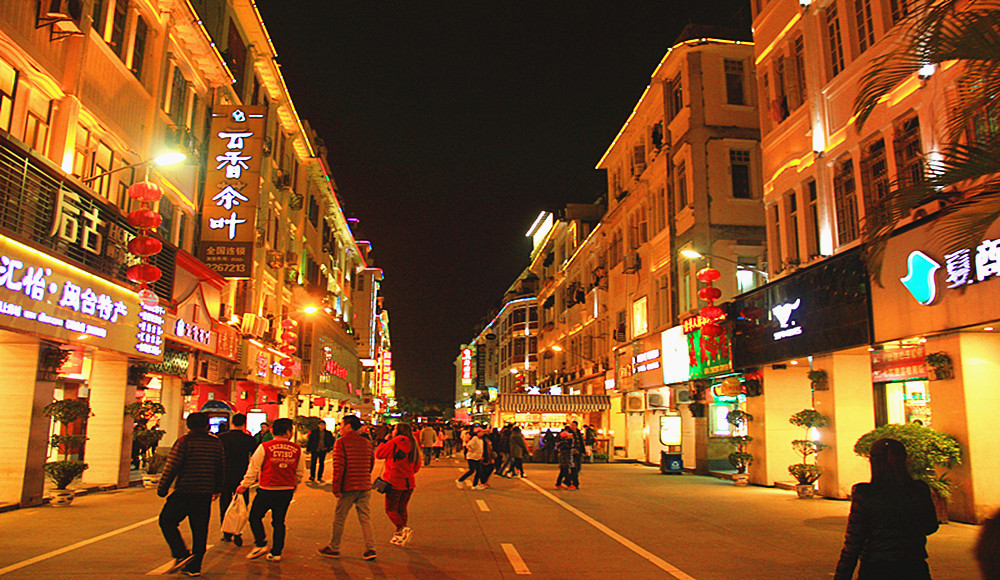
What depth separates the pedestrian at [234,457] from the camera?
35.5ft

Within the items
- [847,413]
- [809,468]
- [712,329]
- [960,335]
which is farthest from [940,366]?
[712,329]

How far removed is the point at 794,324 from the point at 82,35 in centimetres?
1721

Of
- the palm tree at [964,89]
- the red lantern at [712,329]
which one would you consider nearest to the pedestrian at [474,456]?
the red lantern at [712,329]

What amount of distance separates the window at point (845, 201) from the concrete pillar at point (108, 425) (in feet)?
56.4

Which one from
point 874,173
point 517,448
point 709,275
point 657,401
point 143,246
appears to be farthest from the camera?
point 657,401

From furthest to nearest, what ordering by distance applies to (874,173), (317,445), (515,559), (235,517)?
(317,445), (874,173), (235,517), (515,559)

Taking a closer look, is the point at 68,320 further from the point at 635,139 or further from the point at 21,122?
the point at 635,139

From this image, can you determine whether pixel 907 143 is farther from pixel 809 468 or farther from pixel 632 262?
pixel 632 262

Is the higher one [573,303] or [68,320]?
[573,303]

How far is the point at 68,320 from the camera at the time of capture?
1427cm

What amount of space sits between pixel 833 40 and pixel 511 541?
1443 centimetres

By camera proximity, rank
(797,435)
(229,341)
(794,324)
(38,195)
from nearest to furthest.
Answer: (38,195) < (794,324) < (797,435) < (229,341)

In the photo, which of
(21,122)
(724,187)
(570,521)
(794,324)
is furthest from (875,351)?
(21,122)

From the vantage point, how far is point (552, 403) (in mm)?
39250
